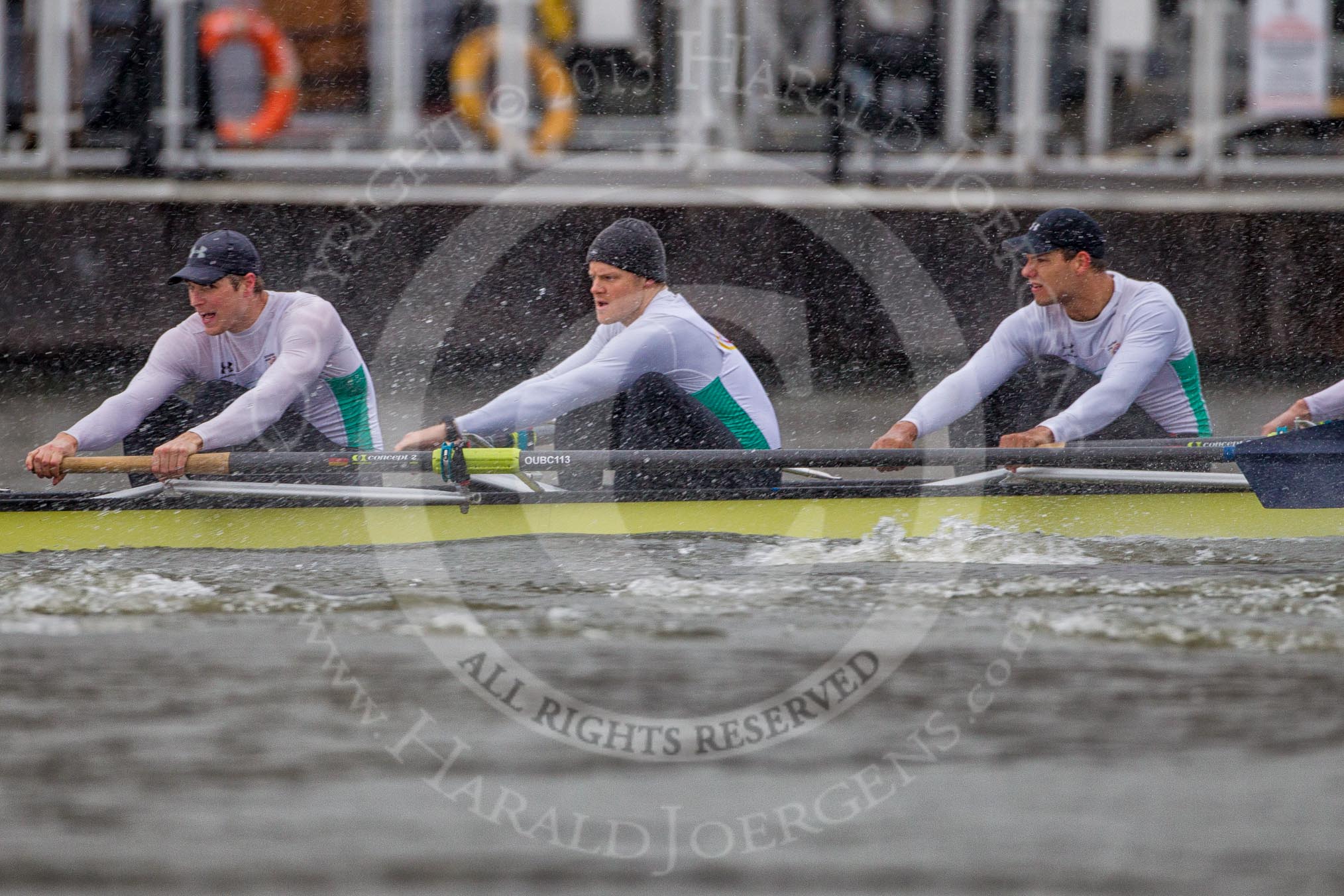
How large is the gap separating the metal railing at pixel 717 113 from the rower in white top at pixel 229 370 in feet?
13.4

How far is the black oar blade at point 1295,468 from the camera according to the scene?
19.6 ft

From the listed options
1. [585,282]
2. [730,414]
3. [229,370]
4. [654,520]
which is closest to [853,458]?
[730,414]

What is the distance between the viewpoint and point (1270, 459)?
597 cm

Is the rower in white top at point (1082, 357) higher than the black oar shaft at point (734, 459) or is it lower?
higher

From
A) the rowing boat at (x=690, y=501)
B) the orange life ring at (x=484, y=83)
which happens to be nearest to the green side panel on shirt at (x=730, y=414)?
the rowing boat at (x=690, y=501)

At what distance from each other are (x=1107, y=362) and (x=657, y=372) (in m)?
1.73

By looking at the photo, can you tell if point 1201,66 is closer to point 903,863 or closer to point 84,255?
point 84,255

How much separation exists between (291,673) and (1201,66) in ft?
25.3

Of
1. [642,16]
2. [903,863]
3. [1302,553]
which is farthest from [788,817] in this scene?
[642,16]

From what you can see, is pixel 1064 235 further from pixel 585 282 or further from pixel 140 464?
pixel 585 282

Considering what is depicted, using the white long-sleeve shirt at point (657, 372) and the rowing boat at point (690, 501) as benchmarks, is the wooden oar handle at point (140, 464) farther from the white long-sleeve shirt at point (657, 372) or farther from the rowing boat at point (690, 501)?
the white long-sleeve shirt at point (657, 372)

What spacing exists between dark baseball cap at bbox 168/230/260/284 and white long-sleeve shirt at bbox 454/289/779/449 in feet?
3.08

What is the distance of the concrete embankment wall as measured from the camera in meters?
10.1

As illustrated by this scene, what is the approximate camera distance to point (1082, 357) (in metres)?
6.34
